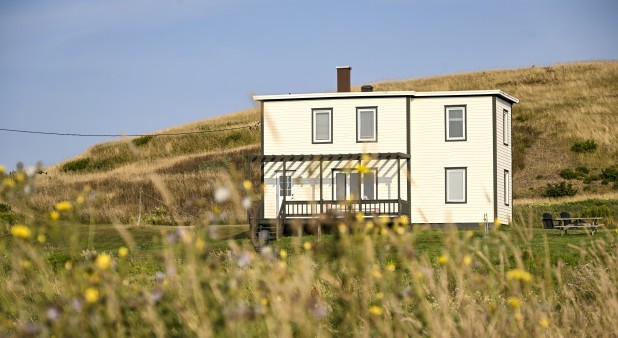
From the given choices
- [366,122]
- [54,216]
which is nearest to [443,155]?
[366,122]

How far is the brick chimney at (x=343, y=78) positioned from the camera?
39219mm

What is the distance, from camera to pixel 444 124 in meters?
37.6

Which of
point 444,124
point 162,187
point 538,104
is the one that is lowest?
point 162,187

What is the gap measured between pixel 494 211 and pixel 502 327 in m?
31.4

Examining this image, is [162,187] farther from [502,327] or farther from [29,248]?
[502,327]

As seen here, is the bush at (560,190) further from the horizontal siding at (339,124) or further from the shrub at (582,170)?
the horizontal siding at (339,124)

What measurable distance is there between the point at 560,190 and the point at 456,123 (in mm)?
18364

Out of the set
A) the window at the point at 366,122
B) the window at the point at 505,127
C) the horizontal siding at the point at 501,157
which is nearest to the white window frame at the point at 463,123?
the horizontal siding at the point at 501,157

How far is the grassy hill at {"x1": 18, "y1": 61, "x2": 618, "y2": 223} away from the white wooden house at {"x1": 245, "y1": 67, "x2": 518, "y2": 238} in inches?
261

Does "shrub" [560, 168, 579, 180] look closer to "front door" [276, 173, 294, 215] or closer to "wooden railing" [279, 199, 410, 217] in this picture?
"wooden railing" [279, 199, 410, 217]

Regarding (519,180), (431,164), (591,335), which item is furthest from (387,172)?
(591,335)

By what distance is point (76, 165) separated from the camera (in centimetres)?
7062

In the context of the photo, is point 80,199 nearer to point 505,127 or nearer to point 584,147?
point 505,127

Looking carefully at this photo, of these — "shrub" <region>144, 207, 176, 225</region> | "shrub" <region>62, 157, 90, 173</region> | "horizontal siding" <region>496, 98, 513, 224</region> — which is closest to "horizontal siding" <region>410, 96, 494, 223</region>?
"horizontal siding" <region>496, 98, 513, 224</region>
